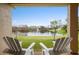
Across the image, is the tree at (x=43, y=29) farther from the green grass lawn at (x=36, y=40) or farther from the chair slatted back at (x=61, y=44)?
the chair slatted back at (x=61, y=44)

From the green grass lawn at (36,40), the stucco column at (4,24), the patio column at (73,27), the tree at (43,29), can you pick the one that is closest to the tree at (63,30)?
the patio column at (73,27)

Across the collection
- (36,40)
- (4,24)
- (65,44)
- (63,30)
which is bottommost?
(65,44)

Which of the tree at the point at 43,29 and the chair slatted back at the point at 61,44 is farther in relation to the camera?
the tree at the point at 43,29

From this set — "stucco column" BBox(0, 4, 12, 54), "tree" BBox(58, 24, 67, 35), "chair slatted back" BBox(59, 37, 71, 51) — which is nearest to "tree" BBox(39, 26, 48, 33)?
"tree" BBox(58, 24, 67, 35)

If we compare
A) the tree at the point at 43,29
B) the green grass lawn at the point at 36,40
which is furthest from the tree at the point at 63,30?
the tree at the point at 43,29

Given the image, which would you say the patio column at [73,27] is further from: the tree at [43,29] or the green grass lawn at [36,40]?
Result: the tree at [43,29]

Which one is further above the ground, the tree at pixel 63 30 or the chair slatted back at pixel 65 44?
the tree at pixel 63 30

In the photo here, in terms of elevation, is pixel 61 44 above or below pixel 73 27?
below

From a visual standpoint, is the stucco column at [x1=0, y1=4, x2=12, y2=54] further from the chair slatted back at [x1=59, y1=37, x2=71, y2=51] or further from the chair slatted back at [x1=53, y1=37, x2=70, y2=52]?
the chair slatted back at [x1=59, y1=37, x2=71, y2=51]

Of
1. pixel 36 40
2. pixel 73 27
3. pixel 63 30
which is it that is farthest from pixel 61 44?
pixel 36 40

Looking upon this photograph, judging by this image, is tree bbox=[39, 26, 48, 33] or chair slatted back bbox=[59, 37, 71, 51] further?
tree bbox=[39, 26, 48, 33]

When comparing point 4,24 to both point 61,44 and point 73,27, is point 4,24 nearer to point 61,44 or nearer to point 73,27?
point 61,44

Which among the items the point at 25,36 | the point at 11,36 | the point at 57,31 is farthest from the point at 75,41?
the point at 11,36

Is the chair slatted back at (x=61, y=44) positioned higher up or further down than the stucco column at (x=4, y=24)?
further down
